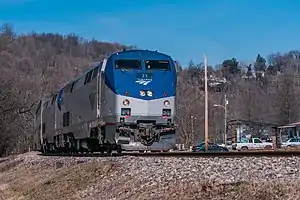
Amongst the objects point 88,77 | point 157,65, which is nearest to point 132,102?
point 157,65

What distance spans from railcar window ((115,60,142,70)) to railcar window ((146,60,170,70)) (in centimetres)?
39

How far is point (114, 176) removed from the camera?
15.0 meters

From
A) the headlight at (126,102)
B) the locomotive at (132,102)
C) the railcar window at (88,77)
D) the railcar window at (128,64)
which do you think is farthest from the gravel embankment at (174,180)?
the railcar window at (88,77)

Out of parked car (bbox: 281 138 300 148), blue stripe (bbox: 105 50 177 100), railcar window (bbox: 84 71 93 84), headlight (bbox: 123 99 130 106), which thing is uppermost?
railcar window (bbox: 84 71 93 84)

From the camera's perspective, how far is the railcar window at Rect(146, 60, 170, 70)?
22.5 metres

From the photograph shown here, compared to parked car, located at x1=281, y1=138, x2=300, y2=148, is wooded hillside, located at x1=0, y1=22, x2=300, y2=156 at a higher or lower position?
higher

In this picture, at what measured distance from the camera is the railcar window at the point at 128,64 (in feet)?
72.5

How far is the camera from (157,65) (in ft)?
74.1

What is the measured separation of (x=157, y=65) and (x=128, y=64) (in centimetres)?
125

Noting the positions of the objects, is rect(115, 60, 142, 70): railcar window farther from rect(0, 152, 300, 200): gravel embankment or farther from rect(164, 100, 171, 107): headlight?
rect(0, 152, 300, 200): gravel embankment

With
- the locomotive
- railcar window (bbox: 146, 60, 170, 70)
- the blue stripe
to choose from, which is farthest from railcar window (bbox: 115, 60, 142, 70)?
railcar window (bbox: 146, 60, 170, 70)

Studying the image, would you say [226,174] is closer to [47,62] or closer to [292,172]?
[292,172]

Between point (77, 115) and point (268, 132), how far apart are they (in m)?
92.2

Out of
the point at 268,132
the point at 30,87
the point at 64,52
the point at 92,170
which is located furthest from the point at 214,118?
the point at 64,52
